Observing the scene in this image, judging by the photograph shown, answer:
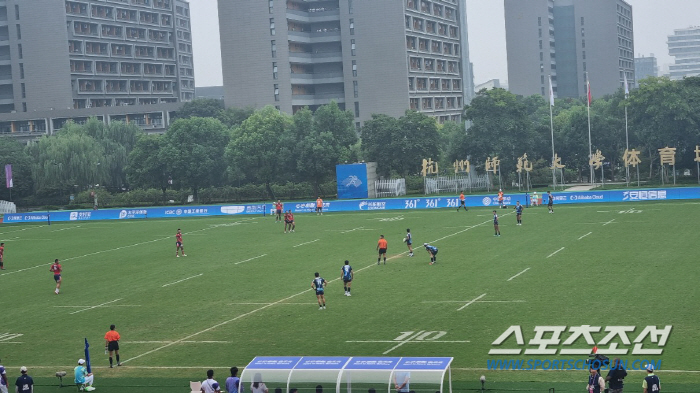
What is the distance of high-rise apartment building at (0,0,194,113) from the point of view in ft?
552

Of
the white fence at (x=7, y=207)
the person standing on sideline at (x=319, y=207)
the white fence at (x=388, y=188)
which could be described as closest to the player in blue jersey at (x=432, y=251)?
the person standing on sideline at (x=319, y=207)

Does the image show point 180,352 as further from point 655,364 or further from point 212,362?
point 655,364

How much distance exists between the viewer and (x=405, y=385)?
2114 centimetres

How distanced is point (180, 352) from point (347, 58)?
129579 millimetres

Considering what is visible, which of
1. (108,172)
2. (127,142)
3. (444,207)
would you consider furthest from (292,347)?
(127,142)

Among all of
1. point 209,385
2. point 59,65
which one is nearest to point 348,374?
point 209,385

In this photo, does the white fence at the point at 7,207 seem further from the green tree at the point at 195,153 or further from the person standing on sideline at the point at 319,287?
the person standing on sideline at the point at 319,287

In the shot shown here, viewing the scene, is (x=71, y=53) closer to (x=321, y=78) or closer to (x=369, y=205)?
(x=321, y=78)

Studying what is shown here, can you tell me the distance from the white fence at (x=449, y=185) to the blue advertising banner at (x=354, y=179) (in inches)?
296

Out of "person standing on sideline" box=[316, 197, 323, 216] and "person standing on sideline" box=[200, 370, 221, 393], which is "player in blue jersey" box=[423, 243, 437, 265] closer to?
"person standing on sideline" box=[200, 370, 221, 393]

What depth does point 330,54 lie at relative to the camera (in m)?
160

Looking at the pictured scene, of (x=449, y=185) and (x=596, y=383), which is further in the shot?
(x=449, y=185)

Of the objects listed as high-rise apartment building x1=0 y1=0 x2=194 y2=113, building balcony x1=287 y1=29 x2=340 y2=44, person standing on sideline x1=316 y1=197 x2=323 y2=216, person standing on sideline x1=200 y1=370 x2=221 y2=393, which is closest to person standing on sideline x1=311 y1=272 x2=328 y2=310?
person standing on sideline x1=200 y1=370 x2=221 y2=393

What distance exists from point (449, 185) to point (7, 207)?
57.3 meters
